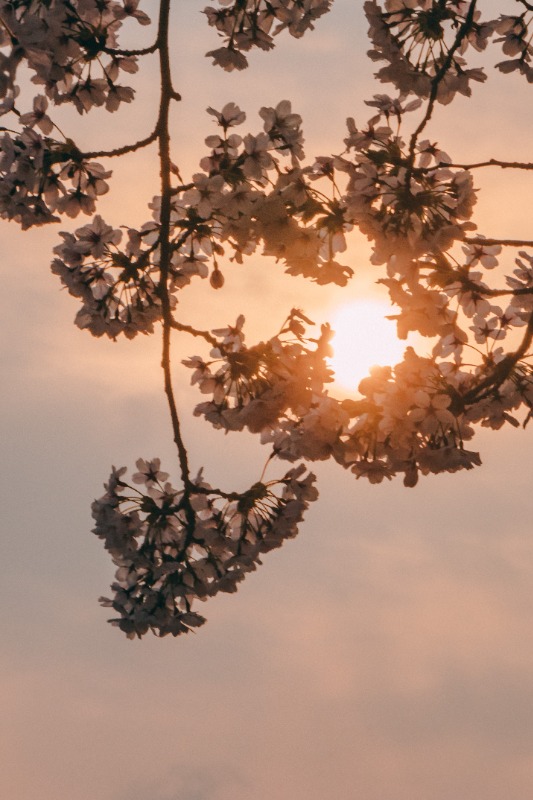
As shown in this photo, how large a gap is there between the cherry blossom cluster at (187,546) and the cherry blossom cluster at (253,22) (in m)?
4.07

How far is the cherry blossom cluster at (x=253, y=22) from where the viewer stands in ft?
35.9

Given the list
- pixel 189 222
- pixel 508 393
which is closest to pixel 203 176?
pixel 189 222

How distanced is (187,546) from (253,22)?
16.9 ft

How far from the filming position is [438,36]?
32.9 ft

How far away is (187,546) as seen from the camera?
→ 1035cm

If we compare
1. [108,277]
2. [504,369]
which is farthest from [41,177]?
[504,369]

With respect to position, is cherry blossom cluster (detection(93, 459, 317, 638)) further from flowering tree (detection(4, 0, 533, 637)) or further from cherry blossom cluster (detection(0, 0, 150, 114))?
cherry blossom cluster (detection(0, 0, 150, 114))

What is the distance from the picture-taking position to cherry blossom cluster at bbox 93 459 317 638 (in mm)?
10312

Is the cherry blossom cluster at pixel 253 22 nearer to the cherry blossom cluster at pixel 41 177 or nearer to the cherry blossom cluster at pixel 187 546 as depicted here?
the cherry blossom cluster at pixel 41 177

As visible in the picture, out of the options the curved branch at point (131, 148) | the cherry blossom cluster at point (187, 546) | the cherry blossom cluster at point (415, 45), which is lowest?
the cherry blossom cluster at point (187, 546)

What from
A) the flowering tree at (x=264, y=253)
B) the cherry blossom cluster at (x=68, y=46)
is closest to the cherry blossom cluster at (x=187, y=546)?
the flowering tree at (x=264, y=253)

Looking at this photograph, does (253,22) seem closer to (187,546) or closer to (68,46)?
(68,46)

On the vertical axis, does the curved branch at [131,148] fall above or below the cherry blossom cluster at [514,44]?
below

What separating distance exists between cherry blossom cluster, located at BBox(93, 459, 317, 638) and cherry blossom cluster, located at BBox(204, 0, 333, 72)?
4.07m
